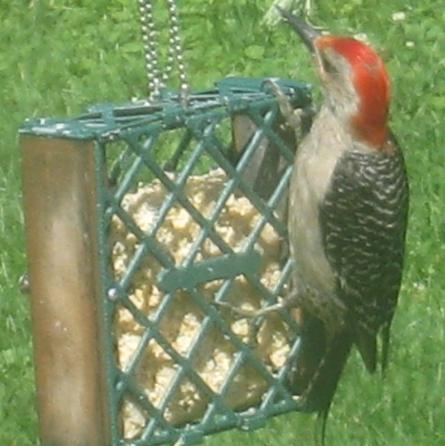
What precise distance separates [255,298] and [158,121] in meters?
0.74

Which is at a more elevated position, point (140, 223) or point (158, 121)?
point (158, 121)

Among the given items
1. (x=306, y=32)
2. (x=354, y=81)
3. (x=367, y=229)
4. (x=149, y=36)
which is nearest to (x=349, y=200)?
(x=367, y=229)

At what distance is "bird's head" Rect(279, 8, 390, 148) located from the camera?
4840mm

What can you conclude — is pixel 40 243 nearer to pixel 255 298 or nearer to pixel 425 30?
pixel 255 298

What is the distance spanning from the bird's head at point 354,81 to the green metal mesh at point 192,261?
0.10 meters

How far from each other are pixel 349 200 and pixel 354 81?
→ 0.35 m

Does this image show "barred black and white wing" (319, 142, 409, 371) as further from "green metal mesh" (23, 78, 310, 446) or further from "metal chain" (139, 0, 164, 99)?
"metal chain" (139, 0, 164, 99)

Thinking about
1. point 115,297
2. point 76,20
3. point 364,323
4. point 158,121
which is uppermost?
point 158,121

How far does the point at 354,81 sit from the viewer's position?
4855mm

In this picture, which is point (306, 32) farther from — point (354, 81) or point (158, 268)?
point (158, 268)

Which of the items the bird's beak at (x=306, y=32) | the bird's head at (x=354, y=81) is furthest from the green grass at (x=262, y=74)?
the bird's beak at (x=306, y=32)

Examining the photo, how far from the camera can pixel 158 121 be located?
4570mm

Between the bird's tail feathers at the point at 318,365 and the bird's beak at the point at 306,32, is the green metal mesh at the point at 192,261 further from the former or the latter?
the bird's beak at the point at 306,32

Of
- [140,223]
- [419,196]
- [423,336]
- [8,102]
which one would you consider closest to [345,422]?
[423,336]
